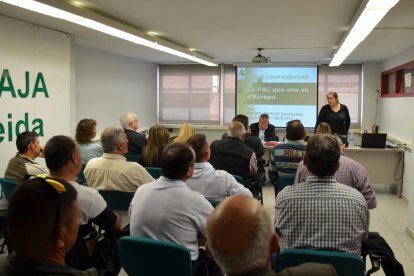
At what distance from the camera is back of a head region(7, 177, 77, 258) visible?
3.93 feet

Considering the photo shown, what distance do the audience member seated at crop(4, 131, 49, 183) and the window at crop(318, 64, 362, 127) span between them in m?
8.01

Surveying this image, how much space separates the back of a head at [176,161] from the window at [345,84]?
8427 mm

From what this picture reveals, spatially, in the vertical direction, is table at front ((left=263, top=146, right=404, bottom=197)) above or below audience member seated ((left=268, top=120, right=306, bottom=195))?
below

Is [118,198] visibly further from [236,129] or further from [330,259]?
[330,259]

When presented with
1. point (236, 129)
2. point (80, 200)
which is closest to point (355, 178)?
point (236, 129)

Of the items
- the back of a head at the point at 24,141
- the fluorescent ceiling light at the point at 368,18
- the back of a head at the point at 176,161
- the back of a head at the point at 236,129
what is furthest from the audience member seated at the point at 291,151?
the back of a head at the point at 24,141

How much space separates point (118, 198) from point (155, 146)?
1146 millimetres

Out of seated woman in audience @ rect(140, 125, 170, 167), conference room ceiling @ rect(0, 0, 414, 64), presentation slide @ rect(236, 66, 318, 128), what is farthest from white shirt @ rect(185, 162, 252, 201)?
presentation slide @ rect(236, 66, 318, 128)

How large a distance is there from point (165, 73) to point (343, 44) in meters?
6.29

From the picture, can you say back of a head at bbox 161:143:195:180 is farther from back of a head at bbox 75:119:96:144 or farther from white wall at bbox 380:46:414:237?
white wall at bbox 380:46:414:237

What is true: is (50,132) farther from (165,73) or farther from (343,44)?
(165,73)

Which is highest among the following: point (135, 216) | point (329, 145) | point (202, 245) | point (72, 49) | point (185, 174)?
point (72, 49)

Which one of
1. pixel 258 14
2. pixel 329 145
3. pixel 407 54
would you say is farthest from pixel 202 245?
pixel 407 54

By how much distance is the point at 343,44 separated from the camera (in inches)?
222
